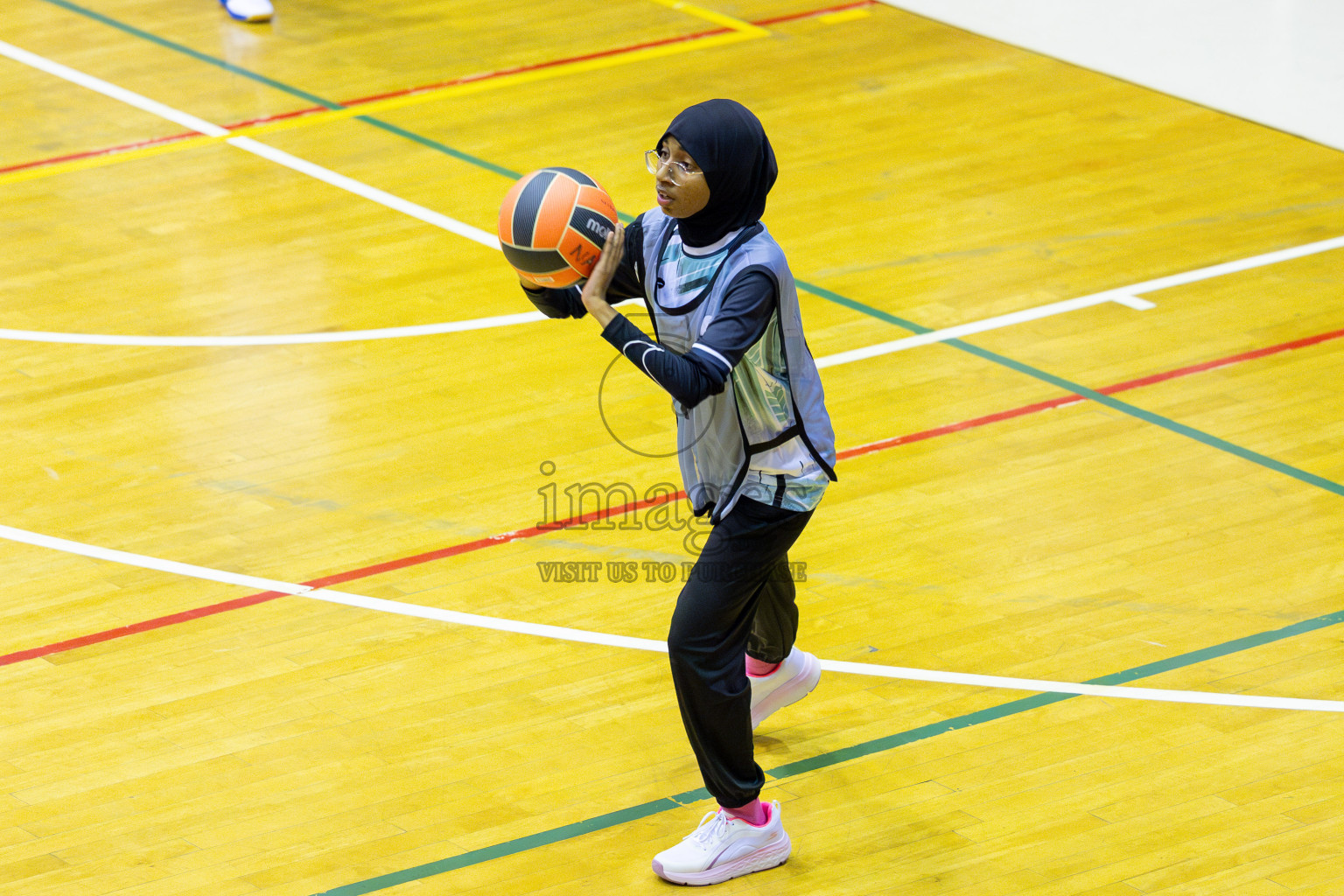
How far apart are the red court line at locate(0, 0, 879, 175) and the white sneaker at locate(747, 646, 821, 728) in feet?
19.4

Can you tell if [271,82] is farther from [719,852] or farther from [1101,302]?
[719,852]

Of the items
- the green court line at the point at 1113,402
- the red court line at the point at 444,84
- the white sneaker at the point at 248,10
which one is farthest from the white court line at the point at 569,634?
the white sneaker at the point at 248,10

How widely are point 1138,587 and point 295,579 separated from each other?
8.70ft

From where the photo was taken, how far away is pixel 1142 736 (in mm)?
4984

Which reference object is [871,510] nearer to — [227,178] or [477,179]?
[477,179]

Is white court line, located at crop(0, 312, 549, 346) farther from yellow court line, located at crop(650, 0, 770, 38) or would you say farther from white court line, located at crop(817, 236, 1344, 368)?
yellow court line, located at crop(650, 0, 770, 38)

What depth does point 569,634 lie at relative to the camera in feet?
18.2

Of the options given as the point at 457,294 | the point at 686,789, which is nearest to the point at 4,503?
the point at 457,294

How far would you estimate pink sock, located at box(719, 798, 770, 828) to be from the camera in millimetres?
4418

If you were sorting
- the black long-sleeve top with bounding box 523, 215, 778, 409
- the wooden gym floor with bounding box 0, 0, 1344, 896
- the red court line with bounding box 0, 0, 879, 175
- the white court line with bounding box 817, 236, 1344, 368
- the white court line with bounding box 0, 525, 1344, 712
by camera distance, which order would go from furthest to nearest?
the red court line with bounding box 0, 0, 879, 175, the white court line with bounding box 817, 236, 1344, 368, the white court line with bounding box 0, 525, 1344, 712, the wooden gym floor with bounding box 0, 0, 1344, 896, the black long-sleeve top with bounding box 523, 215, 778, 409

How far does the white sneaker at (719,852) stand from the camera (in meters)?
4.41

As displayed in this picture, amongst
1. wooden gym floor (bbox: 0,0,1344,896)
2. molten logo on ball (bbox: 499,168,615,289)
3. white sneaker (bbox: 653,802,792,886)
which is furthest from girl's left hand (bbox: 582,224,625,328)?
wooden gym floor (bbox: 0,0,1344,896)

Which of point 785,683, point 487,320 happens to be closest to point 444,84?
point 487,320

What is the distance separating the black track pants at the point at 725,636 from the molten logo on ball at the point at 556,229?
2.24ft
